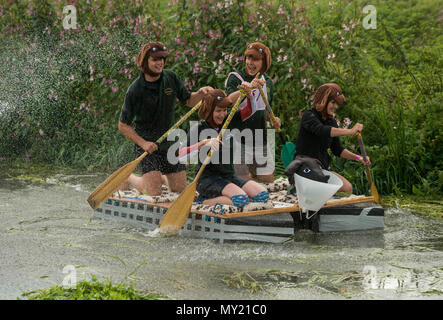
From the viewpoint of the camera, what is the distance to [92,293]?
381 cm

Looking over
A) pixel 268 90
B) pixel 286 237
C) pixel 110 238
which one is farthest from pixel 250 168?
pixel 110 238

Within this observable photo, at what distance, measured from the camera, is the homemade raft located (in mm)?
5312

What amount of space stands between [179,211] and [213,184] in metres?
0.42

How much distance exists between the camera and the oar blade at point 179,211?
534 centimetres

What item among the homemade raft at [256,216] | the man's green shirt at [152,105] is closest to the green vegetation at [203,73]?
the homemade raft at [256,216]

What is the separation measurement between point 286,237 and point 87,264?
1614mm

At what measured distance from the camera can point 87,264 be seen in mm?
4730

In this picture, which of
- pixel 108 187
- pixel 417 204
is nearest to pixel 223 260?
pixel 108 187

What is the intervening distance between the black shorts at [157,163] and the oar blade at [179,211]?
35.1 inches

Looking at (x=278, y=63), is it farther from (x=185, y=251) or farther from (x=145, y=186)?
(x=185, y=251)

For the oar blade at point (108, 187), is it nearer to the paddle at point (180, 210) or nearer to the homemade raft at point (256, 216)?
the homemade raft at point (256, 216)

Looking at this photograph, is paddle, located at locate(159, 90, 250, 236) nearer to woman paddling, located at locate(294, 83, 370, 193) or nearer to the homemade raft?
the homemade raft

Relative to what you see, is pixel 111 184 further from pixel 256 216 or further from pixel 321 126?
pixel 321 126

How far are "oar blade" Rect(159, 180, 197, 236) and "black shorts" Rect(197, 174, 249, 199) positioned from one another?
10.0 inches
